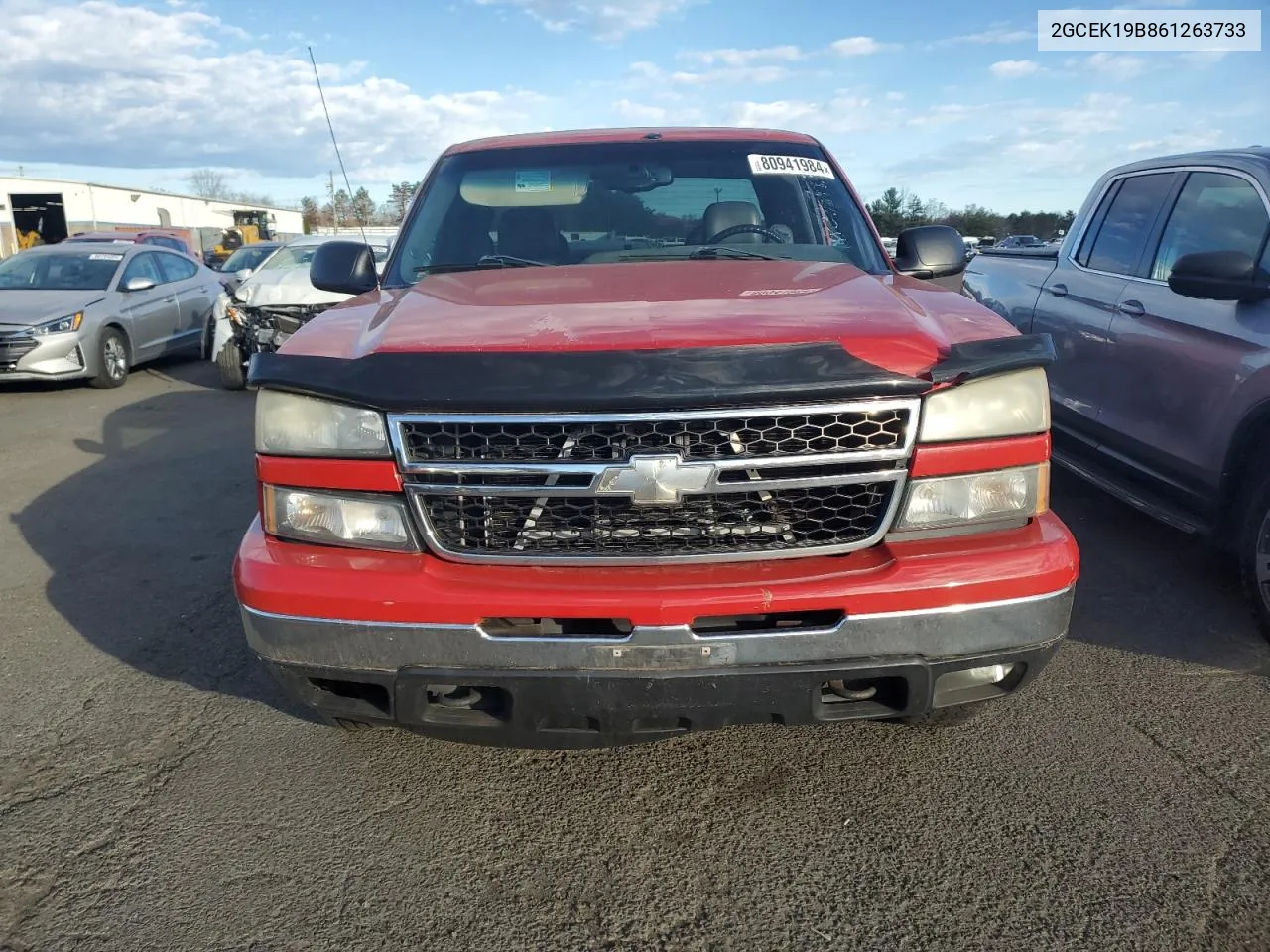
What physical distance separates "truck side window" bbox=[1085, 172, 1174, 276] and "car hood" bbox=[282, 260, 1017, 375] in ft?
7.80

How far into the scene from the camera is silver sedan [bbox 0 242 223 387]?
30.1 ft

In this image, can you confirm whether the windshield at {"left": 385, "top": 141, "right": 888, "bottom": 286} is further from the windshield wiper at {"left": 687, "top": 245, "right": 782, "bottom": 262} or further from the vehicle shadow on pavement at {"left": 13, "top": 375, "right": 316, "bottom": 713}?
the vehicle shadow on pavement at {"left": 13, "top": 375, "right": 316, "bottom": 713}

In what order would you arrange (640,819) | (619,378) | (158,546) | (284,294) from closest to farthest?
(619,378)
(640,819)
(158,546)
(284,294)

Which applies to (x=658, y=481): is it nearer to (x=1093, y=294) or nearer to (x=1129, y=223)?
(x=1093, y=294)

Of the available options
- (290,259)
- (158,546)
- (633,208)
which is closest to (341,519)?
(633,208)

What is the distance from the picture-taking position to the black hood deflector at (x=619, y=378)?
6.71 ft

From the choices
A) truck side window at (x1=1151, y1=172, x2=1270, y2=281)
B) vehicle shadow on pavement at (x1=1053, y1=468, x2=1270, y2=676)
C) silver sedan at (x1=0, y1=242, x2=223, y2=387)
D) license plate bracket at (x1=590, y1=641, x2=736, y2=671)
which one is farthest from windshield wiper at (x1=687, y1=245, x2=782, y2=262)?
silver sedan at (x1=0, y1=242, x2=223, y2=387)

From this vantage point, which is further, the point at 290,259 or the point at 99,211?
the point at 99,211

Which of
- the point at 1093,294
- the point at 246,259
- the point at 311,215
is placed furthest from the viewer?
the point at 311,215

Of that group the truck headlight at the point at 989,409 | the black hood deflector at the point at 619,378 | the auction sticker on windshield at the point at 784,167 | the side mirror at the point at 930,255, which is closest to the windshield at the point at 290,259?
the auction sticker on windshield at the point at 784,167

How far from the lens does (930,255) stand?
360cm

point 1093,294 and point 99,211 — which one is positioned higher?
point 99,211

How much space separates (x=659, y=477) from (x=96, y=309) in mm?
9723

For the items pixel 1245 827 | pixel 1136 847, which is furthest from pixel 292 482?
pixel 1245 827
